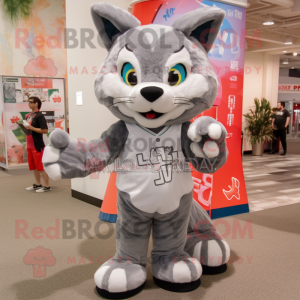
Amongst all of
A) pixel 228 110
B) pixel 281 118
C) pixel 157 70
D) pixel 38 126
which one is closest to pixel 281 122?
pixel 281 118

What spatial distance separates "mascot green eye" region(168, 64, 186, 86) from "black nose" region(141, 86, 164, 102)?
0.14m

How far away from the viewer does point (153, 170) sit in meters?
1.75

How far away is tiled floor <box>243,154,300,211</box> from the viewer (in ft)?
13.6

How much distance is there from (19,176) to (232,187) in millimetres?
3929

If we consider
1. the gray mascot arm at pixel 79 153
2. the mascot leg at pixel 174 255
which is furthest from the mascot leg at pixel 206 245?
the gray mascot arm at pixel 79 153

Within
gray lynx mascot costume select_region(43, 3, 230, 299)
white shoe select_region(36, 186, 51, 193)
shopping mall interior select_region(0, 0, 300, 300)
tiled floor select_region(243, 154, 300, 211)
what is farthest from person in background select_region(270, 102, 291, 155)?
gray lynx mascot costume select_region(43, 3, 230, 299)

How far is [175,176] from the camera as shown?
1.78 m

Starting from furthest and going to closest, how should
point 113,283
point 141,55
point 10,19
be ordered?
1. point 10,19
2. point 113,283
3. point 141,55

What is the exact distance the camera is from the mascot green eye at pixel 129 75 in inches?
65.2

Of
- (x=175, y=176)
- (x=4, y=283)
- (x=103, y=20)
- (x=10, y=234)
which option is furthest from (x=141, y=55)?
(x=10, y=234)

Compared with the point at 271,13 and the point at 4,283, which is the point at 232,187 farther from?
the point at 271,13

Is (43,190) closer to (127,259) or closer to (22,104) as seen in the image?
(22,104)

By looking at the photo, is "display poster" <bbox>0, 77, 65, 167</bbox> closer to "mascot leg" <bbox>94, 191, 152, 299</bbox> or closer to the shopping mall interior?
the shopping mall interior

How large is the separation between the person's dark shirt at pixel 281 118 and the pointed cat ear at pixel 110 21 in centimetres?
789
